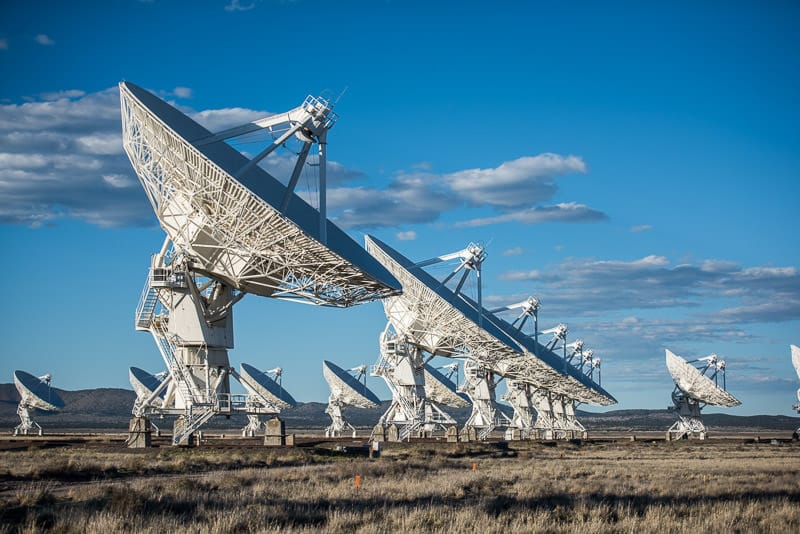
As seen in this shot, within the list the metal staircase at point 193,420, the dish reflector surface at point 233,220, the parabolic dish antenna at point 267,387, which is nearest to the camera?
the dish reflector surface at point 233,220

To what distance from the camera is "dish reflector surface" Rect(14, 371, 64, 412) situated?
81.2 meters

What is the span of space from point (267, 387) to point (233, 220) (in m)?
51.4

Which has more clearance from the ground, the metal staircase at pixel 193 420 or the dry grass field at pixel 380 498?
the metal staircase at pixel 193 420

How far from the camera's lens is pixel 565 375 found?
71938mm

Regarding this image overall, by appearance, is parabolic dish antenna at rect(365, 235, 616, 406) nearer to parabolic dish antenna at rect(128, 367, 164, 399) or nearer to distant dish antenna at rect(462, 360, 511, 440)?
distant dish antenna at rect(462, 360, 511, 440)

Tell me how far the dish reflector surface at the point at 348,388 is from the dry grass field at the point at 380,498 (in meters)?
50.5

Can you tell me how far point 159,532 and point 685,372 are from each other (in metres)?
74.2

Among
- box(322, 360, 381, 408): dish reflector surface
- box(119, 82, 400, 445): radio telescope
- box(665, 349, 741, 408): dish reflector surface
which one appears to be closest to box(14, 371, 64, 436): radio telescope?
box(322, 360, 381, 408): dish reflector surface

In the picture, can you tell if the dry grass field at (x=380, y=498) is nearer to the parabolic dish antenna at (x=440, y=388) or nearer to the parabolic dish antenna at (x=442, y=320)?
the parabolic dish antenna at (x=442, y=320)

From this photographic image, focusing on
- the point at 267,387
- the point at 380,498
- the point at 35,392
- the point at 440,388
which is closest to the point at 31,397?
the point at 35,392

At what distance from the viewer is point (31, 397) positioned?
81688mm

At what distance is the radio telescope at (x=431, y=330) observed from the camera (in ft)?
167

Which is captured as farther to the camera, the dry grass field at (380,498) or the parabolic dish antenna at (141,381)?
the parabolic dish antenna at (141,381)

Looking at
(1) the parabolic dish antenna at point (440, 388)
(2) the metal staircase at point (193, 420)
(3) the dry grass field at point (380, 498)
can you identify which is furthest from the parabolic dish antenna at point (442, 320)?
(3) the dry grass field at point (380, 498)
